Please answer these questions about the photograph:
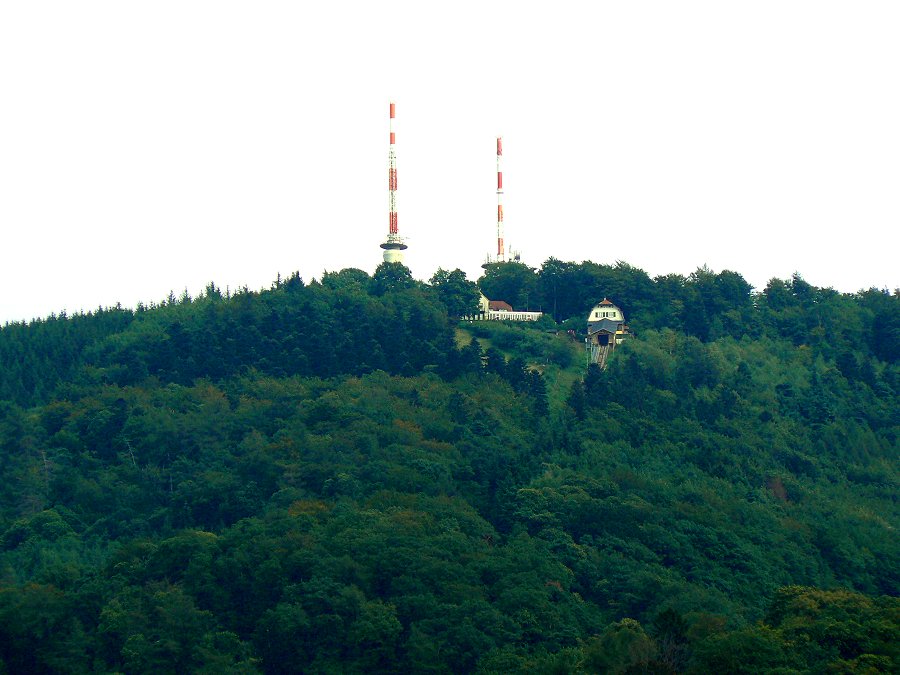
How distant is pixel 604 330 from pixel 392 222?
17.2 m

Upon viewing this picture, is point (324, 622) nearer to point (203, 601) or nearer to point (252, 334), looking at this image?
point (203, 601)

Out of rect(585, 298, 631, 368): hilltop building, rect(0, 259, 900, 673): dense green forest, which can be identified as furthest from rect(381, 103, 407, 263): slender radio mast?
rect(585, 298, 631, 368): hilltop building

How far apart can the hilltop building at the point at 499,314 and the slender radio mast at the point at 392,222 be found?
736 cm

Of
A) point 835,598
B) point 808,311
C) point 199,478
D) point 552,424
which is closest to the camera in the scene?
point 835,598

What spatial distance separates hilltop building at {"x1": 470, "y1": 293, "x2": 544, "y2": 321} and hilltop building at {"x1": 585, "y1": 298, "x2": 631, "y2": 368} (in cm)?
418

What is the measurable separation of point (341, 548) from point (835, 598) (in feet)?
72.5

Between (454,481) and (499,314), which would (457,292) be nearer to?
(499,314)

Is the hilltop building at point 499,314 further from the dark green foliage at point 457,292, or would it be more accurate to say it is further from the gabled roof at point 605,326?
the gabled roof at point 605,326

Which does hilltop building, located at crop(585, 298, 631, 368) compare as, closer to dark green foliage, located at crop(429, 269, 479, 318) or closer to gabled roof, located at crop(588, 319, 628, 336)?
gabled roof, located at crop(588, 319, 628, 336)

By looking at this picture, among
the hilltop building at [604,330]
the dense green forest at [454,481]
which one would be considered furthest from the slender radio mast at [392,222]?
the hilltop building at [604,330]

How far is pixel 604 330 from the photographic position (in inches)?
3834

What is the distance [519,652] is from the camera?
59250 mm

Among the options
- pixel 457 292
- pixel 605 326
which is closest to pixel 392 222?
pixel 457 292

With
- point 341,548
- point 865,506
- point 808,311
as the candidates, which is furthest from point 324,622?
point 808,311
